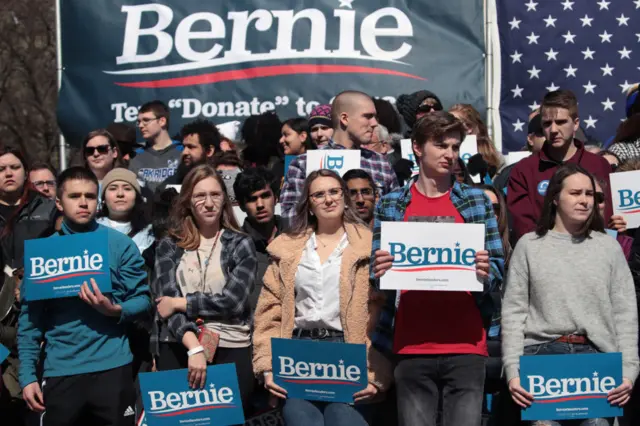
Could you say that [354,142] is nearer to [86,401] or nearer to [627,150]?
[627,150]

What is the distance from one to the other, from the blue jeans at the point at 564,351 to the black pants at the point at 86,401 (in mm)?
2540

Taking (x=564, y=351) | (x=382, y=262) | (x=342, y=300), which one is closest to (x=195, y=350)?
(x=342, y=300)

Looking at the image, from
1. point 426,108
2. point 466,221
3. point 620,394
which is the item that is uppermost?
point 426,108

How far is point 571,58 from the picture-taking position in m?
11.2

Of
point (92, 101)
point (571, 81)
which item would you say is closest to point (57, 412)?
point (92, 101)

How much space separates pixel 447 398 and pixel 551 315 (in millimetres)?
761

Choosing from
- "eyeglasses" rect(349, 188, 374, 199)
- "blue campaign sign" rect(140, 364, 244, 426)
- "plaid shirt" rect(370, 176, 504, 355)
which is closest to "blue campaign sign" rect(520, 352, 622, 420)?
"plaid shirt" rect(370, 176, 504, 355)

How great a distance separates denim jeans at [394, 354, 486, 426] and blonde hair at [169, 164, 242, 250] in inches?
68.2

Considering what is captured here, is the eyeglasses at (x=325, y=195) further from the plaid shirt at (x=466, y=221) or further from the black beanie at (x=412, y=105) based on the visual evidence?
the black beanie at (x=412, y=105)

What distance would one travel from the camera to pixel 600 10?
11281 millimetres

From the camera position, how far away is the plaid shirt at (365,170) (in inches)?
332

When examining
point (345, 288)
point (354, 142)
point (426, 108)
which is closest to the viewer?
point (345, 288)

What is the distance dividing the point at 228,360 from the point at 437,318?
4.98 feet

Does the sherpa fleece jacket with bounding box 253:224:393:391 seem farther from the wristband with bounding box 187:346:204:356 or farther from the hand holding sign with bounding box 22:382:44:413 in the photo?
the hand holding sign with bounding box 22:382:44:413
